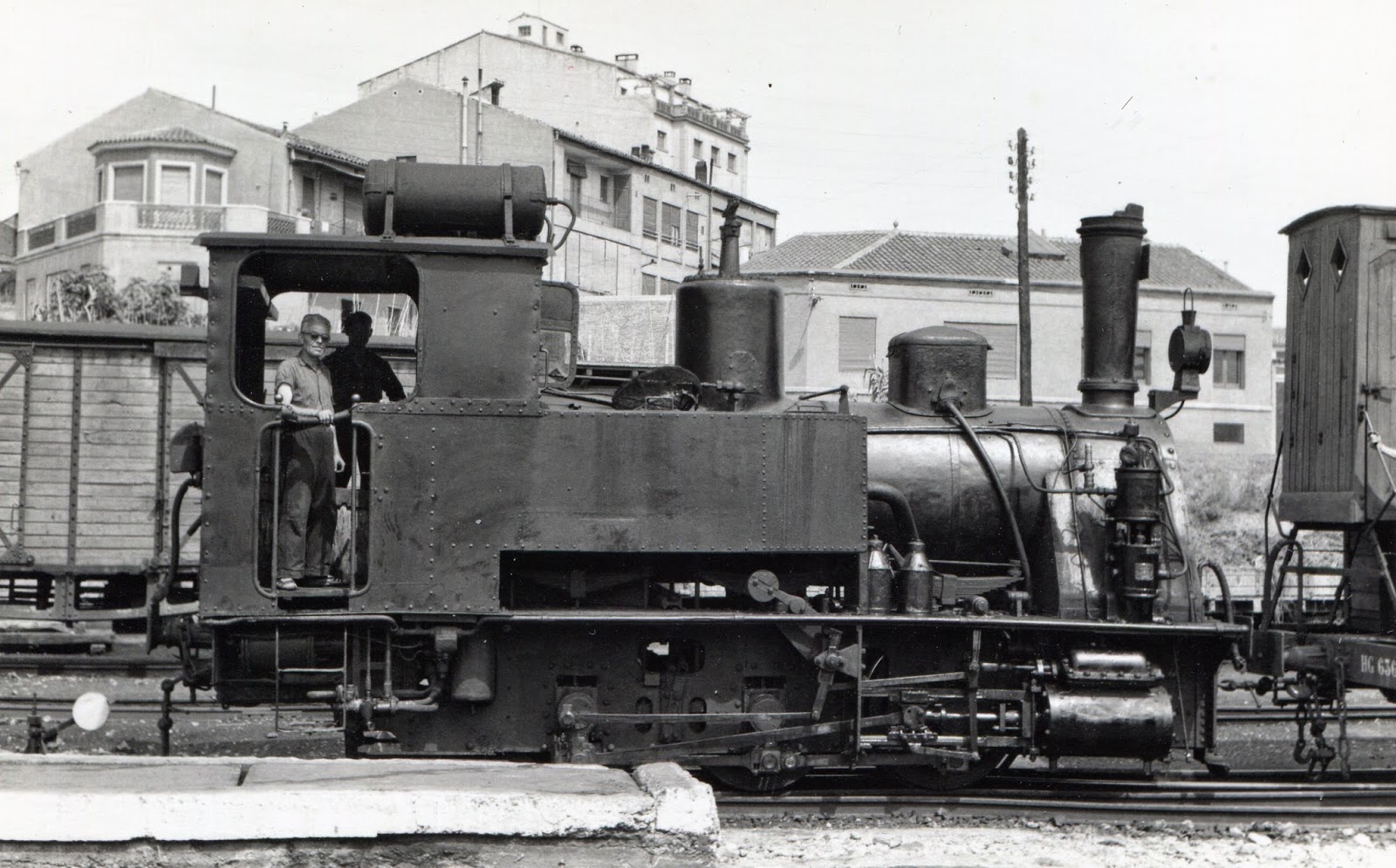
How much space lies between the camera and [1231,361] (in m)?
41.0

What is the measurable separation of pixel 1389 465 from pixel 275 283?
697cm

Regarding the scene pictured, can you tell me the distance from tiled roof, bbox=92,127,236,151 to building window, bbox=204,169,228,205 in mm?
695

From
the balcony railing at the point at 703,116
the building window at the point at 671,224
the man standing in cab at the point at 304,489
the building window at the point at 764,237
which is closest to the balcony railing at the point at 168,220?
the building window at the point at 671,224

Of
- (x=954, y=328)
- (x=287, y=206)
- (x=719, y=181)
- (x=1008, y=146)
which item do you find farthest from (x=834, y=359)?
(x=954, y=328)

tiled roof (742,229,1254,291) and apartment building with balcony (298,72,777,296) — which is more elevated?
apartment building with balcony (298,72,777,296)

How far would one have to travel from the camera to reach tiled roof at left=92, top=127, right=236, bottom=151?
35.3 meters

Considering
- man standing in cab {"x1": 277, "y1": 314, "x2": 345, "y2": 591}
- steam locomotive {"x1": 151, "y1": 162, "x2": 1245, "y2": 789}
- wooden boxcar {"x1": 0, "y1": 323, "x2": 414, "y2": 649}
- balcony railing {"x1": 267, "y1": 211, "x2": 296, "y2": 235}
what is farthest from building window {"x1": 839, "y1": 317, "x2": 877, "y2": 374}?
man standing in cab {"x1": 277, "y1": 314, "x2": 345, "y2": 591}

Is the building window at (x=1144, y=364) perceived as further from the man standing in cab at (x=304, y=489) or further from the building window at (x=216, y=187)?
the man standing in cab at (x=304, y=489)

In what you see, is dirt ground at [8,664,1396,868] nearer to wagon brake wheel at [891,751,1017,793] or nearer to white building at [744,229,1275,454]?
wagon brake wheel at [891,751,1017,793]

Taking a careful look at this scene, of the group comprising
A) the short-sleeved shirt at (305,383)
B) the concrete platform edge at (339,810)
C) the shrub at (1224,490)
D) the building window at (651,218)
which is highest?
the building window at (651,218)

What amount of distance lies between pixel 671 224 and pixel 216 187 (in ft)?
50.4

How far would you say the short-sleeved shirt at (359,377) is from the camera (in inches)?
318

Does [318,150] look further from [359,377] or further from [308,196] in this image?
[359,377]

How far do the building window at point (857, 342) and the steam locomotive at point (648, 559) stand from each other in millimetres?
29365
